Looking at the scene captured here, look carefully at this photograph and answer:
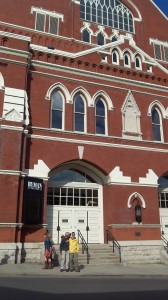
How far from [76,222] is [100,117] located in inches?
245

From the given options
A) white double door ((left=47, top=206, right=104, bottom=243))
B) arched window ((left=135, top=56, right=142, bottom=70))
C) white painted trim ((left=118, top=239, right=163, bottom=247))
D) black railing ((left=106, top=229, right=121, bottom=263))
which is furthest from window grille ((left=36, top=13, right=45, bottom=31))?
white painted trim ((left=118, top=239, right=163, bottom=247))

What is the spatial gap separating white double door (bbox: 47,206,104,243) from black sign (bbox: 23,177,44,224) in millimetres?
1597

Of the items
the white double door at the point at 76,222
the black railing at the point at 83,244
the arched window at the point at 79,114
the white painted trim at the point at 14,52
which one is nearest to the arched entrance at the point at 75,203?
the white double door at the point at 76,222

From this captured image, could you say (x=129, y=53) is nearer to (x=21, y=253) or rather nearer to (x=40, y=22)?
(x=40, y=22)

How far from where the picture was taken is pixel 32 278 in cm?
1081

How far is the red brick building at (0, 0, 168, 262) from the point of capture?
15.0 meters

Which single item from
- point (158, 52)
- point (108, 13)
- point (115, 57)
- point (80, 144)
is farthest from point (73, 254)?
point (108, 13)

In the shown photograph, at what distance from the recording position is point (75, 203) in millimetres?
17688

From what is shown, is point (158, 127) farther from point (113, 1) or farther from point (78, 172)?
point (113, 1)

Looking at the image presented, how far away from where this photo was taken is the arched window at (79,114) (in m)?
18.2

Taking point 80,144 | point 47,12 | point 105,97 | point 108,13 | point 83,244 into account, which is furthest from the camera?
point 108,13

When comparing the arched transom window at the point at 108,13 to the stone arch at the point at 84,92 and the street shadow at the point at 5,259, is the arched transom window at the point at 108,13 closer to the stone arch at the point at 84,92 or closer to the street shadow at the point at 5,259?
the stone arch at the point at 84,92

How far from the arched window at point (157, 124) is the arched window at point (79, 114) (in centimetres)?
482

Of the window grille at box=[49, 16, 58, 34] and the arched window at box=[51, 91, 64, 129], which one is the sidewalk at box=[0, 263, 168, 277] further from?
the window grille at box=[49, 16, 58, 34]
